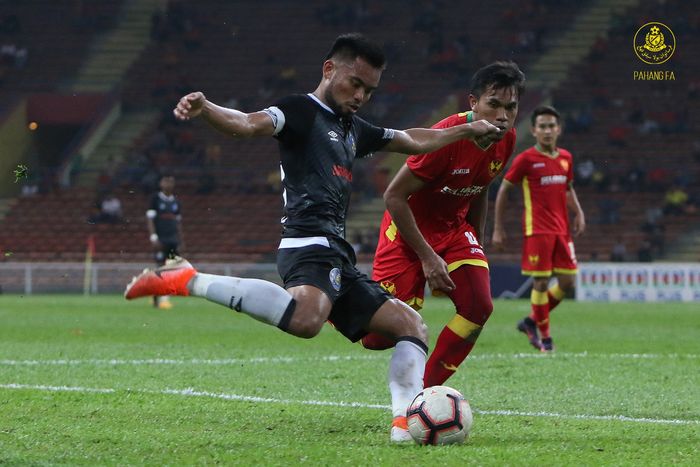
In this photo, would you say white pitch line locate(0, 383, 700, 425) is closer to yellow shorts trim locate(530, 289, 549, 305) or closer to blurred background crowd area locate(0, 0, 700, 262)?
Answer: yellow shorts trim locate(530, 289, 549, 305)

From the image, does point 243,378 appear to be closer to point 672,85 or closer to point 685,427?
point 685,427

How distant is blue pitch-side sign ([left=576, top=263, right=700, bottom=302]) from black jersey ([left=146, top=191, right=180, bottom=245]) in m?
8.76

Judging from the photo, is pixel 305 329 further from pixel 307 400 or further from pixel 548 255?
pixel 548 255

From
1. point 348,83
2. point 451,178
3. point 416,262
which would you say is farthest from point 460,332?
point 348,83

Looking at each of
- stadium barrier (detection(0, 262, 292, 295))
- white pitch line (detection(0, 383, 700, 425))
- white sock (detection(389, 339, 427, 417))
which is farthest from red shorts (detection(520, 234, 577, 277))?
stadium barrier (detection(0, 262, 292, 295))

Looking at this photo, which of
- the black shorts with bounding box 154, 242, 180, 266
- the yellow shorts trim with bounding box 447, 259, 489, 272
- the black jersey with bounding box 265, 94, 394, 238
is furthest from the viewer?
Answer: the black shorts with bounding box 154, 242, 180, 266

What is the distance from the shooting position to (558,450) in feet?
17.1

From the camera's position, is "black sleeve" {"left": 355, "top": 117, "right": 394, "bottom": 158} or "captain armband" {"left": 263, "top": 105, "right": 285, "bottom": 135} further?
"black sleeve" {"left": 355, "top": 117, "right": 394, "bottom": 158}

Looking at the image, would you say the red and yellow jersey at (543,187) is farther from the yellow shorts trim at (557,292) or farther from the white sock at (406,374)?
the white sock at (406,374)

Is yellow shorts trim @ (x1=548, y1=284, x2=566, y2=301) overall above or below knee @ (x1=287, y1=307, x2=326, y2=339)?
below

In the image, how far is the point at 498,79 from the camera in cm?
655

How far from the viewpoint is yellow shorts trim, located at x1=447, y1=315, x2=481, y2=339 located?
675 cm

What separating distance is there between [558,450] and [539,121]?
7.13 m

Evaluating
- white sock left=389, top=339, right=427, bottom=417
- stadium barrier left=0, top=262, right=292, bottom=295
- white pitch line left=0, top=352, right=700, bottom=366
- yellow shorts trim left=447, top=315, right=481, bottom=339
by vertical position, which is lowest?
stadium barrier left=0, top=262, right=292, bottom=295
